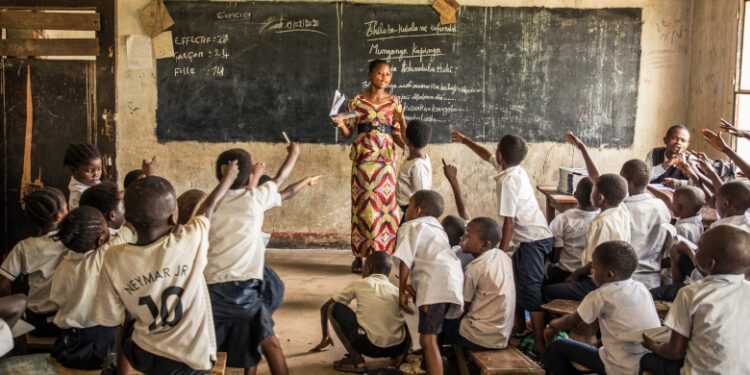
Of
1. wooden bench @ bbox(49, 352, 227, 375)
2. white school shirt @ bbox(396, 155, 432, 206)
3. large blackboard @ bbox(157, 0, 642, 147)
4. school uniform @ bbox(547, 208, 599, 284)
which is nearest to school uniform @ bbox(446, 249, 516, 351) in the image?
school uniform @ bbox(547, 208, 599, 284)

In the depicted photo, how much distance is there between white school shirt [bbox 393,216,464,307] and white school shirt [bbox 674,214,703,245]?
1343mm

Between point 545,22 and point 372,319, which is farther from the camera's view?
point 545,22

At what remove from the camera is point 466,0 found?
7.02 meters

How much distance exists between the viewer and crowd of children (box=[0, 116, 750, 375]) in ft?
8.65

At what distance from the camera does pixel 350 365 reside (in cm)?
400

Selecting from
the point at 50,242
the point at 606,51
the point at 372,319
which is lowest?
the point at 372,319

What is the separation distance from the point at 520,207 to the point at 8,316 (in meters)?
2.60

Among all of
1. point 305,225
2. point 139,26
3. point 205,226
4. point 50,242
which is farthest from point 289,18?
point 205,226

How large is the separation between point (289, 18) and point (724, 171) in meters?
3.79

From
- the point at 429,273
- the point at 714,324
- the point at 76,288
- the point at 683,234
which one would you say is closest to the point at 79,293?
the point at 76,288

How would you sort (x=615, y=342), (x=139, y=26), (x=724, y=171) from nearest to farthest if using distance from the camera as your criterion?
(x=615, y=342) < (x=724, y=171) < (x=139, y=26)

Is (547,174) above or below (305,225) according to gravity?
above

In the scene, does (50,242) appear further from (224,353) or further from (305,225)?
(305,225)

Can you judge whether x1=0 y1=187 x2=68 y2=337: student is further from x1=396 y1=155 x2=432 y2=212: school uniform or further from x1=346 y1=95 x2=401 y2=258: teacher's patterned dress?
x1=346 y1=95 x2=401 y2=258: teacher's patterned dress
